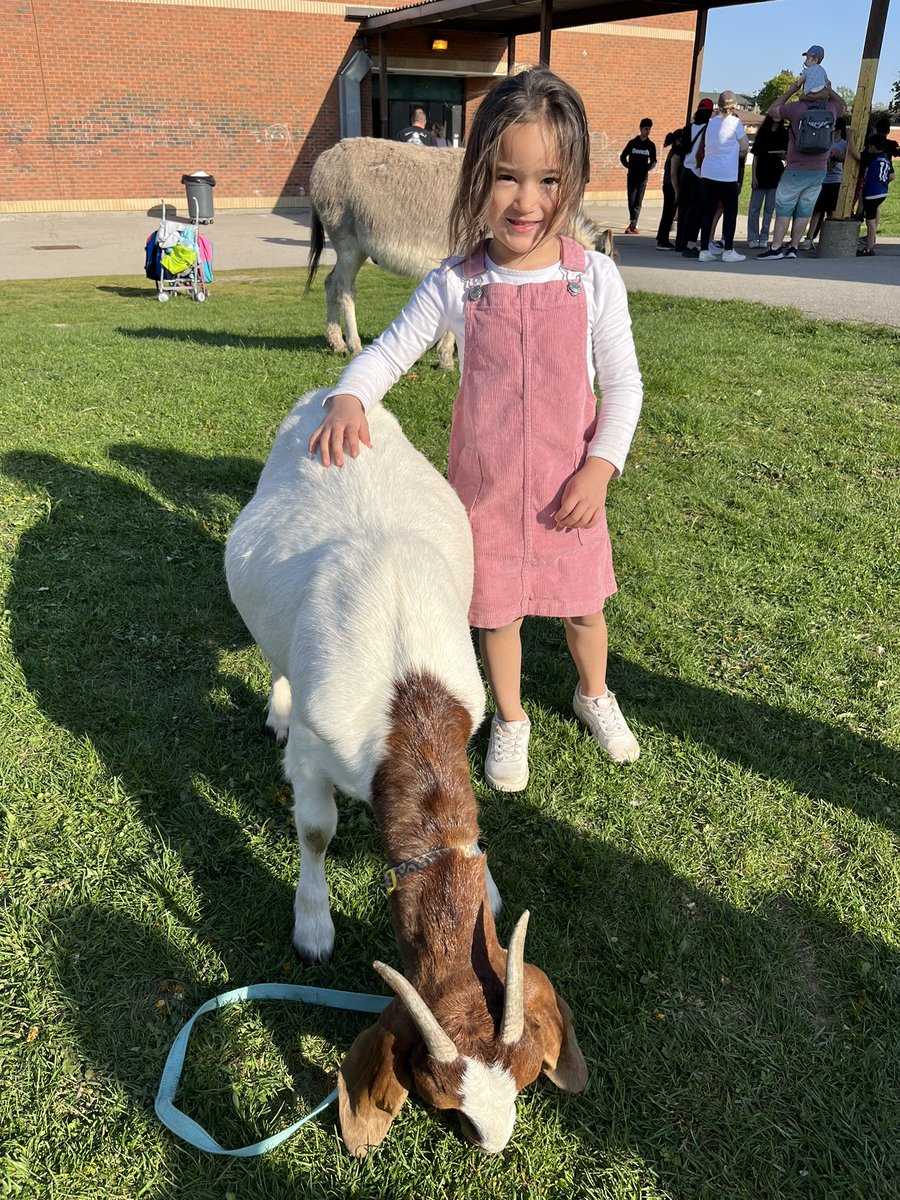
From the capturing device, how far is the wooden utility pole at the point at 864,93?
1243 centimetres

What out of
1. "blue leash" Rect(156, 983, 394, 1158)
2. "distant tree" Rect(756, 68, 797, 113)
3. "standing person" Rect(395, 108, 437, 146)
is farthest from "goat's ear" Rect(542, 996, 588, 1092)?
"distant tree" Rect(756, 68, 797, 113)

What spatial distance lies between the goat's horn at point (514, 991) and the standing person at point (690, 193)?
51.0ft

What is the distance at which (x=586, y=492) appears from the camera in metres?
2.76

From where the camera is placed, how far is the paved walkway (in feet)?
35.7

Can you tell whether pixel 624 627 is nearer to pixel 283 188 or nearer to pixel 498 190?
pixel 498 190

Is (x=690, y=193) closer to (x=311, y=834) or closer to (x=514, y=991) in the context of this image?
(x=311, y=834)

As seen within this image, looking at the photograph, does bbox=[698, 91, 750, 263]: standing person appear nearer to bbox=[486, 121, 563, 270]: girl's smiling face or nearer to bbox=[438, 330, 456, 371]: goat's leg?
bbox=[438, 330, 456, 371]: goat's leg

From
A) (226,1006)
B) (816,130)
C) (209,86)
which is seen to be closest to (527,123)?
(226,1006)

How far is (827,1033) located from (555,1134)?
85cm

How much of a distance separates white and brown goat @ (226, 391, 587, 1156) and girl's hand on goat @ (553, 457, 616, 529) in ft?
1.19

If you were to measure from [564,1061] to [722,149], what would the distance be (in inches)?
588

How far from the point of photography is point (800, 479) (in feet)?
18.8

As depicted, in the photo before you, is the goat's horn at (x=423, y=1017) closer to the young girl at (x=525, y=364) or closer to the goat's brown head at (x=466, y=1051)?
the goat's brown head at (x=466, y=1051)

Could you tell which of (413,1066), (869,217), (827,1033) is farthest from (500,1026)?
(869,217)
